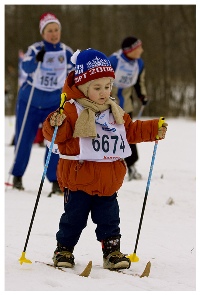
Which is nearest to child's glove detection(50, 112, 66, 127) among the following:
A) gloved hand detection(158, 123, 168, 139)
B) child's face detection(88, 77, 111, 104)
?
child's face detection(88, 77, 111, 104)

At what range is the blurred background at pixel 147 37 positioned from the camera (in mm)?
18094

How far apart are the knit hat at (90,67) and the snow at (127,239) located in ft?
3.87

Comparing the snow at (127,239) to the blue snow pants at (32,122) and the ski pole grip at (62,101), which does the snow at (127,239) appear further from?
the ski pole grip at (62,101)

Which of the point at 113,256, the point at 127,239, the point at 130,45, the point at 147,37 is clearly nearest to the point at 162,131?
the point at 113,256

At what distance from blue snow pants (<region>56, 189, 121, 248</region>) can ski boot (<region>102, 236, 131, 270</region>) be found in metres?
0.04

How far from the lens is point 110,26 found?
70.9 feet

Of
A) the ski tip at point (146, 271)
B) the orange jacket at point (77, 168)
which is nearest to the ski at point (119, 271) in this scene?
the ski tip at point (146, 271)

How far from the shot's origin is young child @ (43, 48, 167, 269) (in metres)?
3.73

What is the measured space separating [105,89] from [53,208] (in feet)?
7.65

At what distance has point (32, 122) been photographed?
6.98 metres

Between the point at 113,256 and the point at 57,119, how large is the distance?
0.93 m
